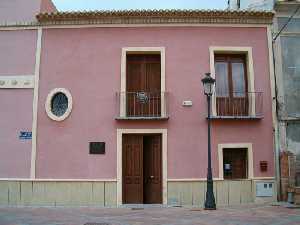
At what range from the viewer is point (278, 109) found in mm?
13188

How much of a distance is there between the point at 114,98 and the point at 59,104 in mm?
1933

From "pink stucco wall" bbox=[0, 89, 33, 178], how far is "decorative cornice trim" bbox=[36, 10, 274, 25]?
275 centimetres

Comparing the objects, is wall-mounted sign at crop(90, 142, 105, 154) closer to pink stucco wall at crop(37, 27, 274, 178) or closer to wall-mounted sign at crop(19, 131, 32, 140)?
pink stucco wall at crop(37, 27, 274, 178)

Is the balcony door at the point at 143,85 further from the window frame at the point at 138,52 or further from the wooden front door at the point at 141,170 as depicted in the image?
the wooden front door at the point at 141,170

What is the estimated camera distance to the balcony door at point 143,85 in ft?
43.9

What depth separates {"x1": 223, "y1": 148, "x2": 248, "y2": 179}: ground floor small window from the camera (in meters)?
13.2

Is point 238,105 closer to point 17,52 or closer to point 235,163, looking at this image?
point 235,163

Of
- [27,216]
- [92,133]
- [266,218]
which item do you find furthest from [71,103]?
[266,218]

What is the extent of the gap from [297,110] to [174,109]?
13.8ft

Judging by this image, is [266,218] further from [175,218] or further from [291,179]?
[291,179]

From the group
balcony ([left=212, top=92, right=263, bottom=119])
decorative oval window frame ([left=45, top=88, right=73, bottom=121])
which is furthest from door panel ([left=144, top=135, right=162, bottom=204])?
decorative oval window frame ([left=45, top=88, right=73, bottom=121])

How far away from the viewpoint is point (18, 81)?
13.4 m

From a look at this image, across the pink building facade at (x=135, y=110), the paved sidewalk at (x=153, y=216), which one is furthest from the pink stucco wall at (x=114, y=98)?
the paved sidewalk at (x=153, y=216)

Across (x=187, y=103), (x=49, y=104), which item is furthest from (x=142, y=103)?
(x=49, y=104)
